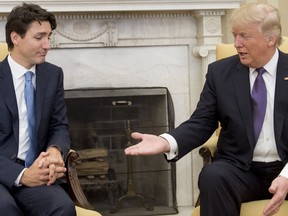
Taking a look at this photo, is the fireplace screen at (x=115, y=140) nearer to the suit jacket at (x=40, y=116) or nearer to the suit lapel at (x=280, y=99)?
the suit jacket at (x=40, y=116)

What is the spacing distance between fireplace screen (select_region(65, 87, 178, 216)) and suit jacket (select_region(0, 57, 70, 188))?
4.90ft

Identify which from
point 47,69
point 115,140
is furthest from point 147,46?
point 47,69

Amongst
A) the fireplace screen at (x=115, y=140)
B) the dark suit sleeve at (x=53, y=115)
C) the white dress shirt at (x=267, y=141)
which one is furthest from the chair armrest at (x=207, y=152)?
the fireplace screen at (x=115, y=140)

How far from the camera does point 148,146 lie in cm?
219

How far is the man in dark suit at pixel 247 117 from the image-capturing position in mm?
2321

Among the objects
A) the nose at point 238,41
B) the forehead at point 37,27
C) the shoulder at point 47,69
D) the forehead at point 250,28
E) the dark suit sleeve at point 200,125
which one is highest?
the forehead at point 37,27

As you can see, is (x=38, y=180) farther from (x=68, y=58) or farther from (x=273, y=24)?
(x=68, y=58)

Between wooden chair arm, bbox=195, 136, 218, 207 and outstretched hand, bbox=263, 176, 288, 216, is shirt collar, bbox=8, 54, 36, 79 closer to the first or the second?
wooden chair arm, bbox=195, 136, 218, 207

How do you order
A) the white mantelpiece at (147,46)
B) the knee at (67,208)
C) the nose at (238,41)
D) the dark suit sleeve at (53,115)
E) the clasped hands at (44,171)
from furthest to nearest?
the white mantelpiece at (147,46) < the dark suit sleeve at (53,115) < the nose at (238,41) < the clasped hands at (44,171) < the knee at (67,208)

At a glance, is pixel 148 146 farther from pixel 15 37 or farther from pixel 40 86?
pixel 15 37

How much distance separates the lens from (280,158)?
2.35m

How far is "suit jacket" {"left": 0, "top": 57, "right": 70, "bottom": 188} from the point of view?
2.42 metres

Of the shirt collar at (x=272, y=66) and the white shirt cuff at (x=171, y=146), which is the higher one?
the shirt collar at (x=272, y=66)

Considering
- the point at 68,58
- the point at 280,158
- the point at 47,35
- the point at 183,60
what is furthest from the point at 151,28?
the point at 280,158
